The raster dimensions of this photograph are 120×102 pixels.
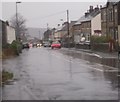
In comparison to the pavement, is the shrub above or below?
above

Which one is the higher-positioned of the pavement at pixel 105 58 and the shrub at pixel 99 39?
the shrub at pixel 99 39

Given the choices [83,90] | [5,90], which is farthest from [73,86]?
[5,90]

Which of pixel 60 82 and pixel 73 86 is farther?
pixel 60 82

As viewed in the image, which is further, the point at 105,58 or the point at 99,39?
the point at 99,39

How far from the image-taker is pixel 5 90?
1518 cm

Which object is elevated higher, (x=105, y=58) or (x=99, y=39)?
(x=99, y=39)

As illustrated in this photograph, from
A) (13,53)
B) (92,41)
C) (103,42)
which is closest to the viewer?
(13,53)

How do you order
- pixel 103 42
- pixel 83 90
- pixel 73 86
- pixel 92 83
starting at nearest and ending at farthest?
pixel 83 90 < pixel 73 86 < pixel 92 83 < pixel 103 42

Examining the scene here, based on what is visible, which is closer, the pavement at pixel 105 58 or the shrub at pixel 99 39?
the pavement at pixel 105 58

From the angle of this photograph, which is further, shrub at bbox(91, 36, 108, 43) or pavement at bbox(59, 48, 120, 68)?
shrub at bbox(91, 36, 108, 43)

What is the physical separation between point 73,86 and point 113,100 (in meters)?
4.14

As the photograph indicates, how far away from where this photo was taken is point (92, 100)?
489 inches

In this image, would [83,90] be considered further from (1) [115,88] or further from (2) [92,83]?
(2) [92,83]

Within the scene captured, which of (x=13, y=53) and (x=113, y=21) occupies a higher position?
(x=113, y=21)
